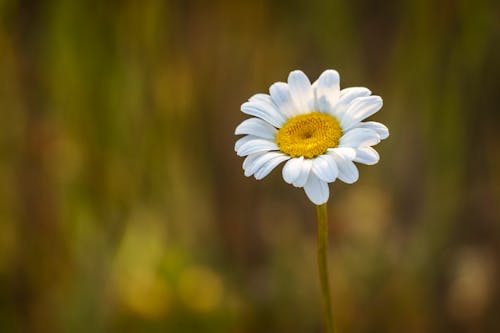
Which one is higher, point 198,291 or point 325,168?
point 325,168

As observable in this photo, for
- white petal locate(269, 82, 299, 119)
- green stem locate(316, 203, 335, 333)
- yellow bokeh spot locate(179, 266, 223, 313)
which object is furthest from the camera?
yellow bokeh spot locate(179, 266, 223, 313)

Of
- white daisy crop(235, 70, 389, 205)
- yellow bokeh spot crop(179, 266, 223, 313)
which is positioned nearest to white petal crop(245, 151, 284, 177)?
white daisy crop(235, 70, 389, 205)

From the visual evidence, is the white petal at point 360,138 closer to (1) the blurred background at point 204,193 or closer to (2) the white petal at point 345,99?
(2) the white petal at point 345,99

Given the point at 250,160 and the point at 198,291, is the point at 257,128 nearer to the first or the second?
the point at 250,160

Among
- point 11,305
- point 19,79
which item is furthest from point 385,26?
point 11,305

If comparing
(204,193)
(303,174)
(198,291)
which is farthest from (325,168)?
(204,193)

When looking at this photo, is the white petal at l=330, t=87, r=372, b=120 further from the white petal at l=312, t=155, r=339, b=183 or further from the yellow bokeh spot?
the yellow bokeh spot

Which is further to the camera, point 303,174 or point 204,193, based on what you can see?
point 204,193
